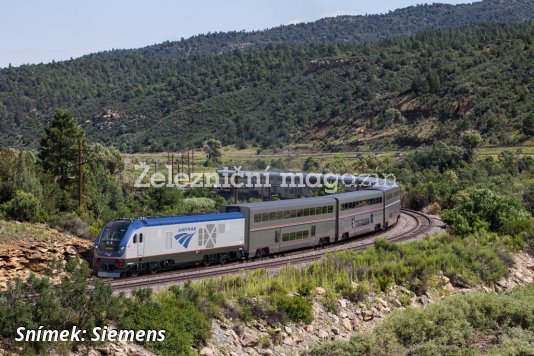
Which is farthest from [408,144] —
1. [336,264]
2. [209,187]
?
[336,264]

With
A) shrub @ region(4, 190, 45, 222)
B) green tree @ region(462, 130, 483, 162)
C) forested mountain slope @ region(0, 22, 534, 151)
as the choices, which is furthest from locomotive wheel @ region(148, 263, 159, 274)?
forested mountain slope @ region(0, 22, 534, 151)

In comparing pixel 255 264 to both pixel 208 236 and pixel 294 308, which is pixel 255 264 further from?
pixel 294 308

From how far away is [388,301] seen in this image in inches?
1182

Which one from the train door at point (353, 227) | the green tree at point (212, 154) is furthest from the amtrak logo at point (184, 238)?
the green tree at point (212, 154)

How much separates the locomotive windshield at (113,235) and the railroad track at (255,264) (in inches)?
64.6

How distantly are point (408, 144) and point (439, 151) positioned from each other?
3136cm

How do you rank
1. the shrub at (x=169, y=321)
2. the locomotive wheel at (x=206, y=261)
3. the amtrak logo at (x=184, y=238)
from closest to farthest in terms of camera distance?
the shrub at (x=169, y=321)
the amtrak logo at (x=184, y=238)
the locomotive wheel at (x=206, y=261)

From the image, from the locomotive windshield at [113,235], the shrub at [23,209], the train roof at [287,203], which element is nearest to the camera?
the locomotive windshield at [113,235]

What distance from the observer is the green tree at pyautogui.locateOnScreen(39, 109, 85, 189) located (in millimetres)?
53938

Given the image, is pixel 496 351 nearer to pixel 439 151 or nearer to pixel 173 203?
pixel 173 203

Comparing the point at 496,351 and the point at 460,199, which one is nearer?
the point at 496,351

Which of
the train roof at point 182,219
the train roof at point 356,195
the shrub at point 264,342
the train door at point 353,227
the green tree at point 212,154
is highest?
the train roof at point 182,219

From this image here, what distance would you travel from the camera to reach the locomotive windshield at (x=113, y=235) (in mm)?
29781

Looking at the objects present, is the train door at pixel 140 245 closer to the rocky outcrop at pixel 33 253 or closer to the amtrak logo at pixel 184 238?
the amtrak logo at pixel 184 238
